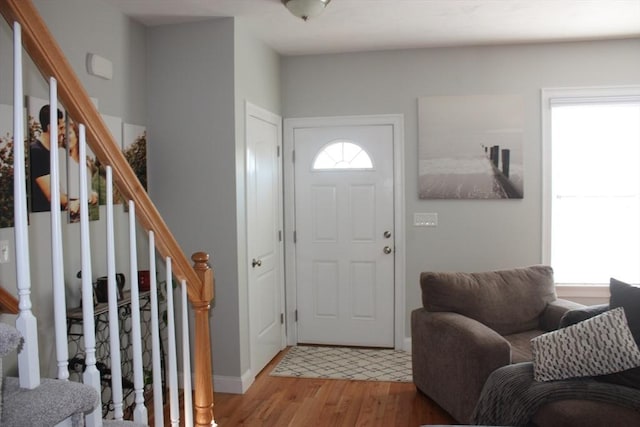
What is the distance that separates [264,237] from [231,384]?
115 centimetres

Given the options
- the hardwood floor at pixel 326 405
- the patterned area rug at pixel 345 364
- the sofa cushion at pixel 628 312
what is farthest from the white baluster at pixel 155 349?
the patterned area rug at pixel 345 364

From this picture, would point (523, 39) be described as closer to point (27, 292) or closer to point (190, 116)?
point (190, 116)

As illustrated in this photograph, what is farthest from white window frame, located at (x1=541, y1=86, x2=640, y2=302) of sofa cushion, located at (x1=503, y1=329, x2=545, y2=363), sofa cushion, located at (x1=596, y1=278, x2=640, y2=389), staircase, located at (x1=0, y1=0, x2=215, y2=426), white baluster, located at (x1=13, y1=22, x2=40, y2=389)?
white baluster, located at (x1=13, y1=22, x2=40, y2=389)

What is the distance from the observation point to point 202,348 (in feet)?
7.29

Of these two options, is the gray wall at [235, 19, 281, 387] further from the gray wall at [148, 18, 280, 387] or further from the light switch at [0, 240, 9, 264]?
the light switch at [0, 240, 9, 264]

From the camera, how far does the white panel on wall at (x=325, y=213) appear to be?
4.85m

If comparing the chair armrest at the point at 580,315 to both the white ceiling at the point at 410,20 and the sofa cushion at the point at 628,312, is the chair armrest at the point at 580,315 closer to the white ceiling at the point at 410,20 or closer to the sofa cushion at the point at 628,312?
the sofa cushion at the point at 628,312

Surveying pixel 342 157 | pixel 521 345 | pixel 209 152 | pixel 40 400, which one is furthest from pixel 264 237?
pixel 40 400

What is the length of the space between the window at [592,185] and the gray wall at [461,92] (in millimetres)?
121

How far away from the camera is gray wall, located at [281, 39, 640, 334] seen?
448 cm

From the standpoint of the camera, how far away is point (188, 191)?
3.87 metres

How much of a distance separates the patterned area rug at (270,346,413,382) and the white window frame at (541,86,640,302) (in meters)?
1.46

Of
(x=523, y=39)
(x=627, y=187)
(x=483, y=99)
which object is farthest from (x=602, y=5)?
(x=627, y=187)

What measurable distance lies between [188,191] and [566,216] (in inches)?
119
